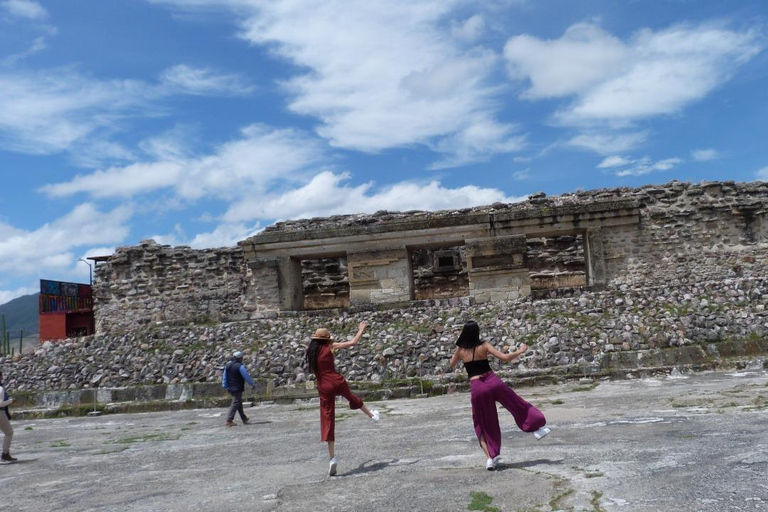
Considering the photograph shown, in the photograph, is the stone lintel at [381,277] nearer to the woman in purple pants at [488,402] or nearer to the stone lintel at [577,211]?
the stone lintel at [577,211]

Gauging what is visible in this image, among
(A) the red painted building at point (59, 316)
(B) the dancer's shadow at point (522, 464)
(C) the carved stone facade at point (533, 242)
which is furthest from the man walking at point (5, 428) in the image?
(A) the red painted building at point (59, 316)

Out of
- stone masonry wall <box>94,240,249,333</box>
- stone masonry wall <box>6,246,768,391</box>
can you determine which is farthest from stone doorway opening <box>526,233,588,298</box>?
stone masonry wall <box>94,240,249,333</box>

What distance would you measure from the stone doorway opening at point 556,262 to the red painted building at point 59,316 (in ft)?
59.9

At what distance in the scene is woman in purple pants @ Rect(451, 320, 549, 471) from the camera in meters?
5.51

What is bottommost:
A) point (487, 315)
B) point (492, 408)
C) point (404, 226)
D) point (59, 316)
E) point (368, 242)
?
point (492, 408)

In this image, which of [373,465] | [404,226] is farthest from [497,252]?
[373,465]

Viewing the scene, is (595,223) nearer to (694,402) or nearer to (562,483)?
(694,402)

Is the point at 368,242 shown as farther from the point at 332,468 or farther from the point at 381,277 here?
the point at 332,468

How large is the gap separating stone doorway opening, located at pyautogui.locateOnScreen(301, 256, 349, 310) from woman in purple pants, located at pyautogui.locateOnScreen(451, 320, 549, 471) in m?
14.2

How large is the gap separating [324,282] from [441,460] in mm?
14384

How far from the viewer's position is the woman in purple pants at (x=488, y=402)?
5512 millimetres

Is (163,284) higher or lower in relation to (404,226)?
lower

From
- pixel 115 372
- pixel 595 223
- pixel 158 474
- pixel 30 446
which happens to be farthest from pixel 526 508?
pixel 595 223

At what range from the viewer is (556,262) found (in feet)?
64.2
